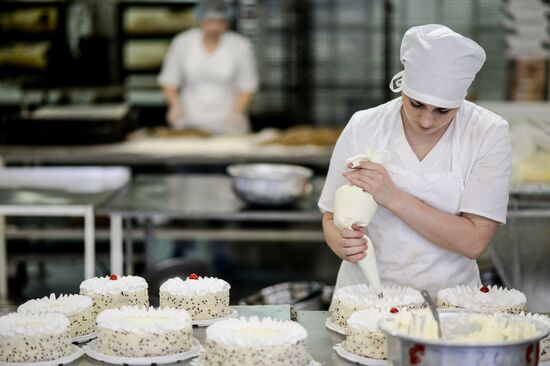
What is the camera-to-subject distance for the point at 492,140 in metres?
2.77

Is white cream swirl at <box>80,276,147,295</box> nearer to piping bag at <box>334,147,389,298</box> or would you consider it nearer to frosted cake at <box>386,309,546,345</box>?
piping bag at <box>334,147,389,298</box>

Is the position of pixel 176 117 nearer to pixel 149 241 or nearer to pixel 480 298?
pixel 149 241

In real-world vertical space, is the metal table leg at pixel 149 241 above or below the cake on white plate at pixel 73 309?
below

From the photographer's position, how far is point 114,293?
258 cm

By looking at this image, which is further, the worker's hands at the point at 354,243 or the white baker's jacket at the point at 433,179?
the white baker's jacket at the point at 433,179

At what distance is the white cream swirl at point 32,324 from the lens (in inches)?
87.0

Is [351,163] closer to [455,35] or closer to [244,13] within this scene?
[455,35]

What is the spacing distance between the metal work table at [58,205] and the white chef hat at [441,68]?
2.26 meters

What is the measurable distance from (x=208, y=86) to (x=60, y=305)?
16.5 ft

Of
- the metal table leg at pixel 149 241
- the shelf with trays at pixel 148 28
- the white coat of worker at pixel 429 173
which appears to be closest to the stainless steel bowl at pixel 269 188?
the metal table leg at pixel 149 241

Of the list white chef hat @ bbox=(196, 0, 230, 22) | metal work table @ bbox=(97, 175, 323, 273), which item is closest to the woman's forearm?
metal work table @ bbox=(97, 175, 323, 273)

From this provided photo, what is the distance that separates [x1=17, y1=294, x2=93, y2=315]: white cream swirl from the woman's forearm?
868 mm

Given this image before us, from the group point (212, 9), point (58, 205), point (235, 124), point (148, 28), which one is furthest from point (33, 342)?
point (148, 28)

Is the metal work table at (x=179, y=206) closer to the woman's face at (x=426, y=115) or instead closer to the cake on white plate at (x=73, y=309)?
the woman's face at (x=426, y=115)
